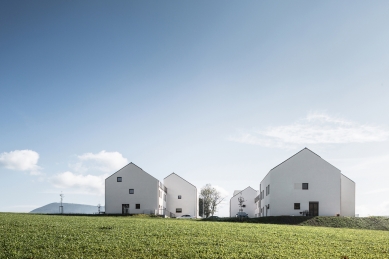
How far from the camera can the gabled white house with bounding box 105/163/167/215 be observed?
56875 mm

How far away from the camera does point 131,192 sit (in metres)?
57.4

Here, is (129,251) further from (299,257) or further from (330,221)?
(330,221)

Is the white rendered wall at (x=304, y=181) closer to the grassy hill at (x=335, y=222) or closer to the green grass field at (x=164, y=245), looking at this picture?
the grassy hill at (x=335, y=222)

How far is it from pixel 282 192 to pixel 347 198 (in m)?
11.6

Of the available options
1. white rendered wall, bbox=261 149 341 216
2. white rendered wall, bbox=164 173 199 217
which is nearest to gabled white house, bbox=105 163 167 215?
white rendered wall, bbox=164 173 199 217

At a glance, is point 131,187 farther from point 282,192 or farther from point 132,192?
point 282,192

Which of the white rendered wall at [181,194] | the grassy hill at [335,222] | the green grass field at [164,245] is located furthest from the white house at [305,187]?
the green grass field at [164,245]

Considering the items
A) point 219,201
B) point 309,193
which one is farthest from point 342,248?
point 219,201

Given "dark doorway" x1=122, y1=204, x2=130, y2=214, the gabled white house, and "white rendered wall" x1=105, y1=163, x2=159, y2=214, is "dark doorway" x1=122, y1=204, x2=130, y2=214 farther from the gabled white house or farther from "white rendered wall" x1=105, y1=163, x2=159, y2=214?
"white rendered wall" x1=105, y1=163, x2=159, y2=214

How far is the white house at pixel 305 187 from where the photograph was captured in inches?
1786

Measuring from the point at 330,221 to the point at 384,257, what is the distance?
86.5ft

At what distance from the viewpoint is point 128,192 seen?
5741 centimetres

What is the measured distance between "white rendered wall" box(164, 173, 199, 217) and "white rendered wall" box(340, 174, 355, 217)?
26417 millimetres

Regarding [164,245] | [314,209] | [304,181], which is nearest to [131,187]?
[304,181]
